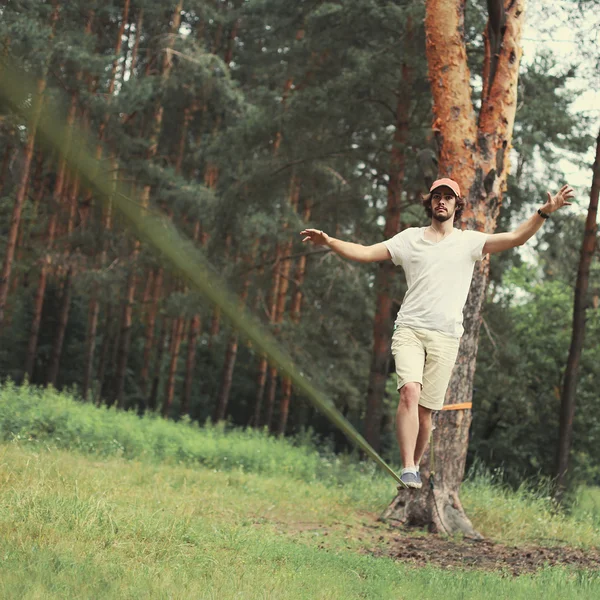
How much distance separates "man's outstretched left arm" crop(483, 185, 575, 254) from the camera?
5.28m

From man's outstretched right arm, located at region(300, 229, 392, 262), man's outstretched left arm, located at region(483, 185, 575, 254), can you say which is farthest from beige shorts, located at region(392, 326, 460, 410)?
man's outstretched left arm, located at region(483, 185, 575, 254)

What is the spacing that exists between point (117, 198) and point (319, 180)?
2011cm

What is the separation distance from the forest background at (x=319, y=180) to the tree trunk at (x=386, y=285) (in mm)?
Answer: 47

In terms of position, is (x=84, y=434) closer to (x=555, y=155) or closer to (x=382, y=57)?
(x=382, y=57)

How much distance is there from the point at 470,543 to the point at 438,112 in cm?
518

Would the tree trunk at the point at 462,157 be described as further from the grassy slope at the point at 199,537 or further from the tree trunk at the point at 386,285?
the tree trunk at the point at 386,285

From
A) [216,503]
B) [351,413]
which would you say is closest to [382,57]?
[216,503]

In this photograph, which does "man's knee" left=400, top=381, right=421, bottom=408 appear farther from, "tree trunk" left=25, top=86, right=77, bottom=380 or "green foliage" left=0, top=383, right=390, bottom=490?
"tree trunk" left=25, top=86, right=77, bottom=380

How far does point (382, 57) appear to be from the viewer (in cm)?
1753

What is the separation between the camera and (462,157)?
10383mm

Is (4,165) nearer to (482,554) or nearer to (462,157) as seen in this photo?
(462,157)

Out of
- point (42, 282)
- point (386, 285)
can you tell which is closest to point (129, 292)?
point (42, 282)

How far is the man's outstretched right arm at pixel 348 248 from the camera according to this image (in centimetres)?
518

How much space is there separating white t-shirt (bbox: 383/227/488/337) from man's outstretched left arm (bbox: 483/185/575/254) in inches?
5.2
